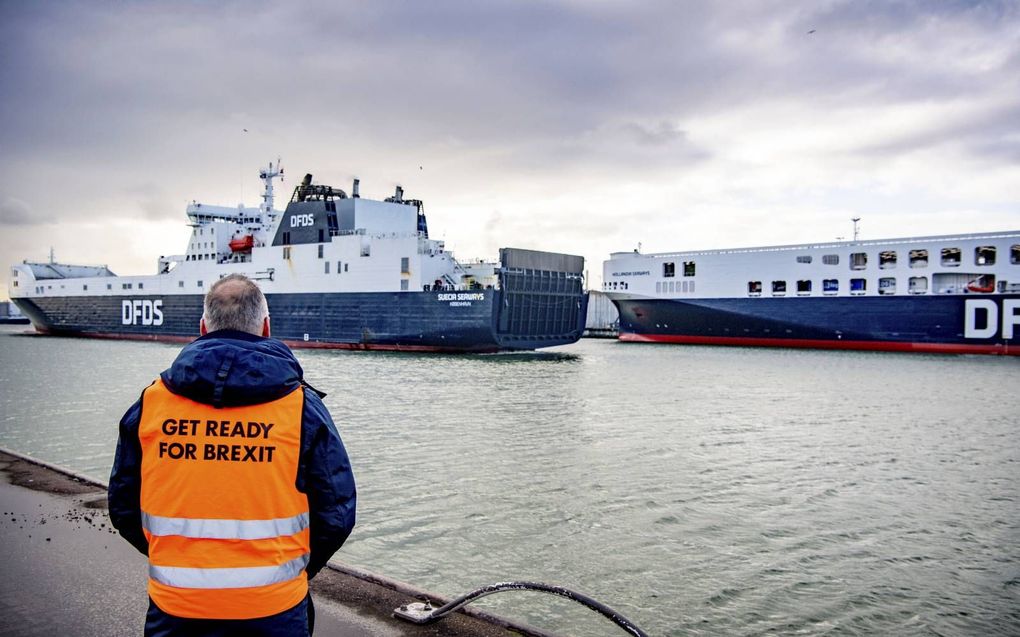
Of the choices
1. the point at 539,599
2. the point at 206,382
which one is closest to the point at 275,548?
the point at 206,382

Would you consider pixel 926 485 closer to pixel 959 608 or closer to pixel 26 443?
pixel 959 608

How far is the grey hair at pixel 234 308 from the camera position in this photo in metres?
2.14

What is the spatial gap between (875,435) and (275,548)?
42.3 ft

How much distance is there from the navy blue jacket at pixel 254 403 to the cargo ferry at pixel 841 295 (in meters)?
39.9

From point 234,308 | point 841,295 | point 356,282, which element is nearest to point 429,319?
point 356,282

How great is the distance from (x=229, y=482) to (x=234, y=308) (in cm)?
52

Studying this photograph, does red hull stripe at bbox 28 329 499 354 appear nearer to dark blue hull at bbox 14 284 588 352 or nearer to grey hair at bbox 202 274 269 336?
dark blue hull at bbox 14 284 588 352

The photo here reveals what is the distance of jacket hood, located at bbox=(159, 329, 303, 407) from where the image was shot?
1.91m

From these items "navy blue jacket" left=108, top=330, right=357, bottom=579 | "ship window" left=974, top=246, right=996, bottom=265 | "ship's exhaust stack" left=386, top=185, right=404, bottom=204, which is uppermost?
"ship's exhaust stack" left=386, top=185, right=404, bottom=204

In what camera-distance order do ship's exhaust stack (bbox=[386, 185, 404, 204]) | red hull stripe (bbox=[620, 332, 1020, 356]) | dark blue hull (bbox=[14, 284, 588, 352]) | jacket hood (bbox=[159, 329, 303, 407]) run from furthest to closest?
ship's exhaust stack (bbox=[386, 185, 404, 204])
red hull stripe (bbox=[620, 332, 1020, 356])
dark blue hull (bbox=[14, 284, 588, 352])
jacket hood (bbox=[159, 329, 303, 407])

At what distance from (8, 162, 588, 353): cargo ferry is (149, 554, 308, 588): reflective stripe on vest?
27.8 meters

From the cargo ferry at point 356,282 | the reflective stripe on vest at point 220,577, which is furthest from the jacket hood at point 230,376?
the cargo ferry at point 356,282

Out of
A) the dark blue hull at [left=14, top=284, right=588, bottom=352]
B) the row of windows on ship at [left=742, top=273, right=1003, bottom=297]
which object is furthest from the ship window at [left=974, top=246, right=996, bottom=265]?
the dark blue hull at [left=14, top=284, right=588, bottom=352]

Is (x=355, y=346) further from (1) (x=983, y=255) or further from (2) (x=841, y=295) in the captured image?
(1) (x=983, y=255)
